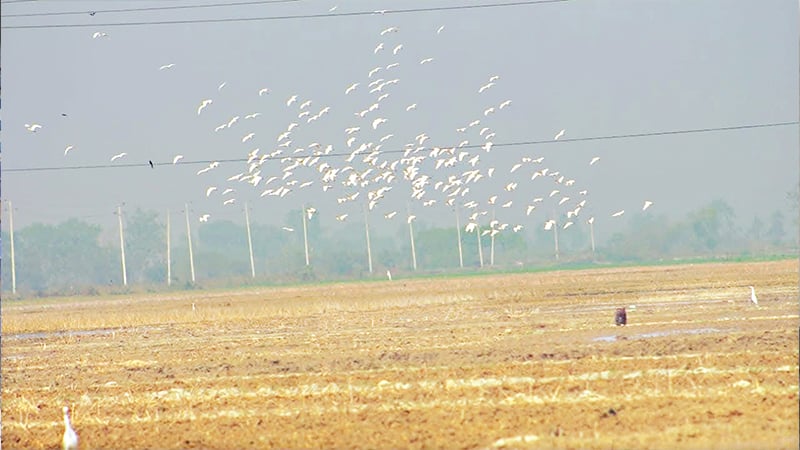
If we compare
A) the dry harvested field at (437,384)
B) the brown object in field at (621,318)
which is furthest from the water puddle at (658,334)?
the brown object in field at (621,318)

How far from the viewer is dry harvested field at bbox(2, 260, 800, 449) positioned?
15188mm

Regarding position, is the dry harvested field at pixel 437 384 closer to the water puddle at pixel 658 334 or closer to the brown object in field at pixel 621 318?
the water puddle at pixel 658 334

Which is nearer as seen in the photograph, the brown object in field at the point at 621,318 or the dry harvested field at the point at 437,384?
the dry harvested field at the point at 437,384

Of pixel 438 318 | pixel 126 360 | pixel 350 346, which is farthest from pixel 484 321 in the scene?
pixel 126 360

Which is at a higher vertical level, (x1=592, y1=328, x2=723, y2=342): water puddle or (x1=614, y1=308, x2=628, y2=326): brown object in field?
(x1=614, y1=308, x2=628, y2=326): brown object in field

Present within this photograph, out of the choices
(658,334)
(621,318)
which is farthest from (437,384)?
(621,318)

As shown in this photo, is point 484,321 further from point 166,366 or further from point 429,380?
point 429,380

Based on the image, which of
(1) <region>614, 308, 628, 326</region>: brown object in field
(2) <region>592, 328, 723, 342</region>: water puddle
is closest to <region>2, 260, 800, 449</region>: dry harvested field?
(2) <region>592, 328, 723, 342</region>: water puddle

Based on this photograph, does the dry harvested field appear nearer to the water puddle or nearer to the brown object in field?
the water puddle

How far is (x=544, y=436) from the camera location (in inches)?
571

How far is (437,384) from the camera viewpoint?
19672 mm

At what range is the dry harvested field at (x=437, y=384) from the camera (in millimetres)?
15188

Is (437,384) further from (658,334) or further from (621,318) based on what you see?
(621,318)

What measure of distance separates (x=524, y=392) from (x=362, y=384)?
3.01 m
